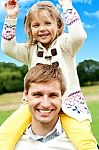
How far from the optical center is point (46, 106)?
2291mm

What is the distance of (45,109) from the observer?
2305 mm

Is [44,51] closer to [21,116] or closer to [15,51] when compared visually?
[15,51]

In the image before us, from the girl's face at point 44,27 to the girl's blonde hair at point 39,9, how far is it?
0.04m

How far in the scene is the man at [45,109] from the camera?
2.31m

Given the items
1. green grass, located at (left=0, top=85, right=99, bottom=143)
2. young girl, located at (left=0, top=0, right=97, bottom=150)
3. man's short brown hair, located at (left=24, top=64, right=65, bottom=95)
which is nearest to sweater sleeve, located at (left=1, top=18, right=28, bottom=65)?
young girl, located at (left=0, top=0, right=97, bottom=150)

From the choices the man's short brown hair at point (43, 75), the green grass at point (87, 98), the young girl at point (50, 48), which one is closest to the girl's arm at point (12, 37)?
the young girl at point (50, 48)

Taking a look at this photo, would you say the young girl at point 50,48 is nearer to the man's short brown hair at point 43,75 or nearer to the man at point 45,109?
the man at point 45,109

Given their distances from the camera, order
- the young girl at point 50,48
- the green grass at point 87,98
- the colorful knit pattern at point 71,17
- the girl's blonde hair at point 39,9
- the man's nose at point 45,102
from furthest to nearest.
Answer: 1. the green grass at point 87,98
2. the girl's blonde hair at point 39,9
3. the colorful knit pattern at point 71,17
4. the young girl at point 50,48
5. the man's nose at point 45,102

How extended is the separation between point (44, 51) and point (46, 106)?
515mm

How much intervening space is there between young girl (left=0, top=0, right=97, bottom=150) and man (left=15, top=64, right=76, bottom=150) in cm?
8

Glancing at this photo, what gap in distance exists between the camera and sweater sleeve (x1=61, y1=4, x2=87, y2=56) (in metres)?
2.62

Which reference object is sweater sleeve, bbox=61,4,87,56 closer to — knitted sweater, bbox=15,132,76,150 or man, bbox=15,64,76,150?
man, bbox=15,64,76,150

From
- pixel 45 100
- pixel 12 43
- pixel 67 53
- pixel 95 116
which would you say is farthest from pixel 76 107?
pixel 95 116

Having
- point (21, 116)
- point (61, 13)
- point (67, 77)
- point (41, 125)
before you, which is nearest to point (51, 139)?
point (41, 125)
